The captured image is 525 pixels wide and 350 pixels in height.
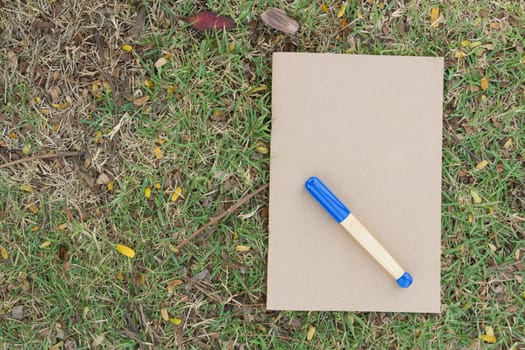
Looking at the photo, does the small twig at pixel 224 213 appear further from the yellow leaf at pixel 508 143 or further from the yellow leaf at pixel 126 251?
the yellow leaf at pixel 508 143

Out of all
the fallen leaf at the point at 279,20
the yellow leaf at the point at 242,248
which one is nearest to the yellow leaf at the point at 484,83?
the fallen leaf at the point at 279,20

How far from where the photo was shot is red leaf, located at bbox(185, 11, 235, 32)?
134 centimetres

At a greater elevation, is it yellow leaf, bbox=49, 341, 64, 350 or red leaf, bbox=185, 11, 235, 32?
red leaf, bbox=185, 11, 235, 32

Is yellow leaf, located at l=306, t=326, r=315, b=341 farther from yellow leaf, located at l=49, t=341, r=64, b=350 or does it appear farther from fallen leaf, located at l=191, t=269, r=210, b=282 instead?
yellow leaf, located at l=49, t=341, r=64, b=350

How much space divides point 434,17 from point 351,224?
23.7 inches

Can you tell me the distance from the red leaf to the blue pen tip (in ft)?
2.64

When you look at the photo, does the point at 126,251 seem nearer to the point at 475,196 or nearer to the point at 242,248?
the point at 242,248

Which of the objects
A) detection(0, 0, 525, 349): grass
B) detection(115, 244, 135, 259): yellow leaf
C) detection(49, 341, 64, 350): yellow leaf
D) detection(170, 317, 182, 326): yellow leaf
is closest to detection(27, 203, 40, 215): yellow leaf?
detection(0, 0, 525, 349): grass

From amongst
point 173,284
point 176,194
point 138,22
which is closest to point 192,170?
point 176,194

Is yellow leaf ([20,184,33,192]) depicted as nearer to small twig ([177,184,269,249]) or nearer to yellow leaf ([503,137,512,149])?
small twig ([177,184,269,249])

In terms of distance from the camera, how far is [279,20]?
134 cm

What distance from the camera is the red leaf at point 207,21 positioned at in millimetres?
1337

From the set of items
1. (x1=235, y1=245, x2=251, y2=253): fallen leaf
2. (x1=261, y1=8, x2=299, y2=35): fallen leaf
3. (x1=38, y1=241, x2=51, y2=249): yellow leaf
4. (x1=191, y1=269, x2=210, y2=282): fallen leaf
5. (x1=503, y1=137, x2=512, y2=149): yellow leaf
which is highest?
(x1=261, y1=8, x2=299, y2=35): fallen leaf

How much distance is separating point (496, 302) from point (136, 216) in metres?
1.00
